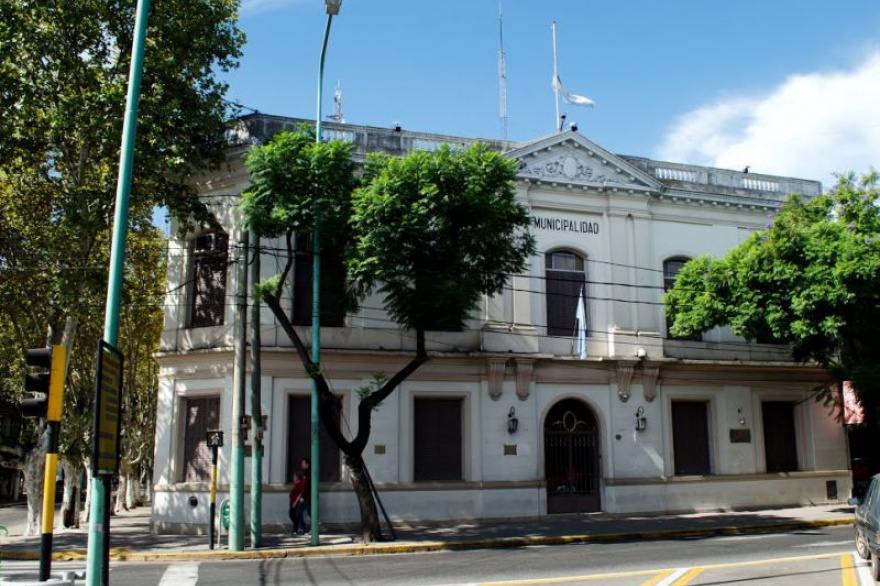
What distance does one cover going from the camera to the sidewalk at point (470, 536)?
53.8 feet

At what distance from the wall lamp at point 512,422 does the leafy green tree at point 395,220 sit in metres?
5.10

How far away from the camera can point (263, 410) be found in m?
20.2

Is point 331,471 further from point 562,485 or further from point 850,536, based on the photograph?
point 850,536

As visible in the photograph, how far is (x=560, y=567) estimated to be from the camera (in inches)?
543

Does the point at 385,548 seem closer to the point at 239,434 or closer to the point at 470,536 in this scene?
the point at 470,536

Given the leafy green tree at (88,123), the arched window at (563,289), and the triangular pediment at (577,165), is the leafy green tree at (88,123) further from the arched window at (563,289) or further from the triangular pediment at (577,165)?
the arched window at (563,289)

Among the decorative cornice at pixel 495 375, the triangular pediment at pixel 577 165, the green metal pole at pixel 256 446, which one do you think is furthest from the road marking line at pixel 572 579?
the triangular pediment at pixel 577 165

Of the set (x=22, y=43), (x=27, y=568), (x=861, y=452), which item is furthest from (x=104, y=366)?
(x=861, y=452)

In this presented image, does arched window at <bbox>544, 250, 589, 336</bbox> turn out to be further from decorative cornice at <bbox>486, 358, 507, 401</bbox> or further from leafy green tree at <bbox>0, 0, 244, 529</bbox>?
leafy green tree at <bbox>0, 0, 244, 529</bbox>

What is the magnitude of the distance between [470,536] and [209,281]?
32.5ft

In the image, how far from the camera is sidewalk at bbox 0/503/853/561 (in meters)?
16.4

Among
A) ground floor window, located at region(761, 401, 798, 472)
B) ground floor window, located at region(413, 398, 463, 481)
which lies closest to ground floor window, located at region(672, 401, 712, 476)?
ground floor window, located at region(761, 401, 798, 472)

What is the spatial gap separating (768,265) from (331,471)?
13.0 meters

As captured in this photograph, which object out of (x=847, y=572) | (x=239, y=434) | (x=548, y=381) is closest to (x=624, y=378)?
(x=548, y=381)
